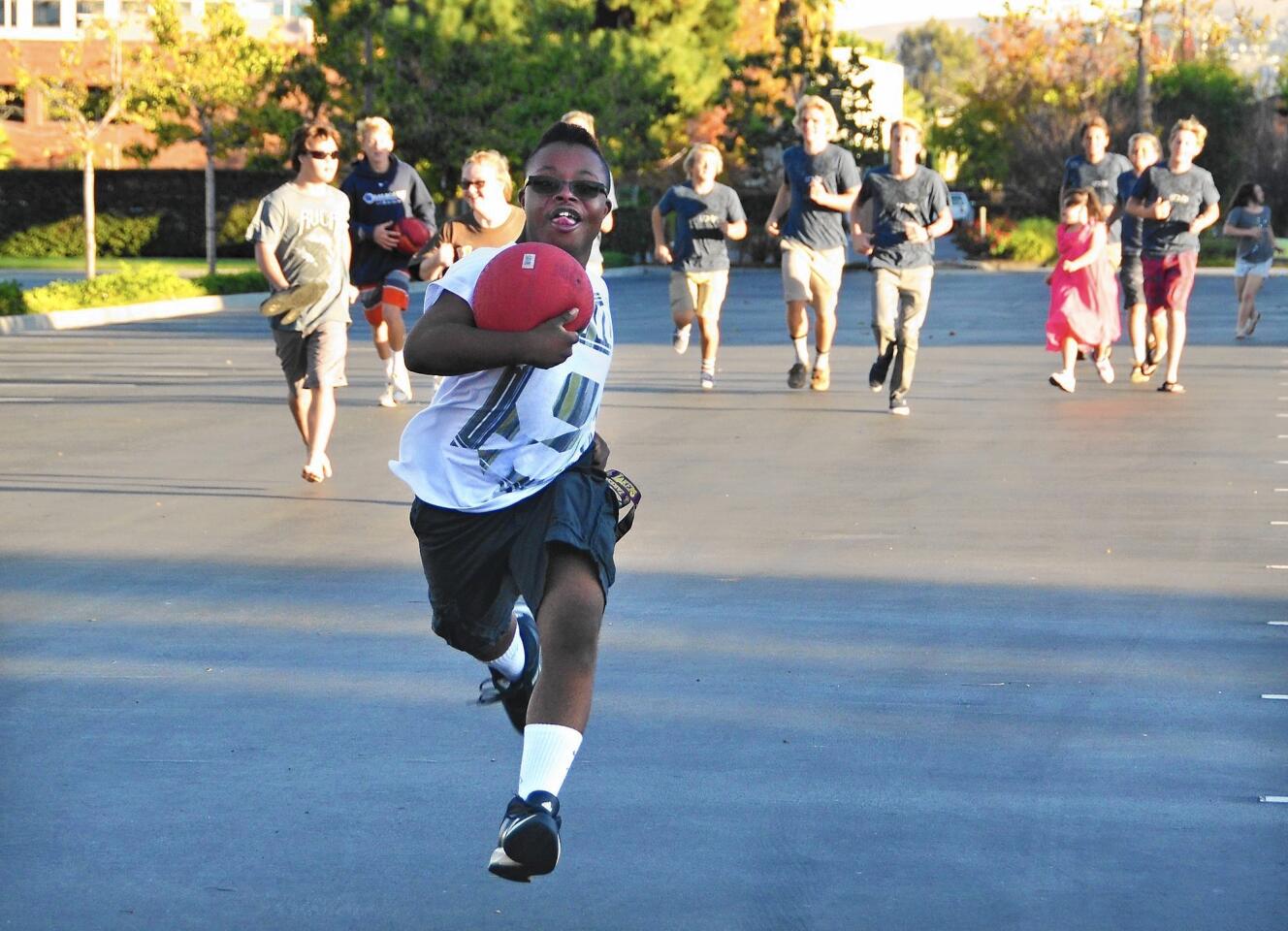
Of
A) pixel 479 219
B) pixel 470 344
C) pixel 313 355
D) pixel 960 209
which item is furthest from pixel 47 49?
pixel 470 344

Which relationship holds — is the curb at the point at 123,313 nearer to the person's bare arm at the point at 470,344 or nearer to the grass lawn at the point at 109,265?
the grass lawn at the point at 109,265

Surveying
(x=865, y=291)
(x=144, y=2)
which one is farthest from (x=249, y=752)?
(x=144, y=2)

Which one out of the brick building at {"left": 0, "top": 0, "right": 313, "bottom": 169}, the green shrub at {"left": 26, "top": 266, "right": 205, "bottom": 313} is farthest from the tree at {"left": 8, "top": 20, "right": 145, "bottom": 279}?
the brick building at {"left": 0, "top": 0, "right": 313, "bottom": 169}

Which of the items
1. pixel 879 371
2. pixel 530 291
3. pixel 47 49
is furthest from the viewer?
pixel 47 49

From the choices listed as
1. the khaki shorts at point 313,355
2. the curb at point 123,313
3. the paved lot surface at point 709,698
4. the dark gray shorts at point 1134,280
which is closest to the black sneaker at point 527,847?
the paved lot surface at point 709,698

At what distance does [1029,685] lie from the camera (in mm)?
6504

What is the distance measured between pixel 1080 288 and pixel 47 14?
173 ft

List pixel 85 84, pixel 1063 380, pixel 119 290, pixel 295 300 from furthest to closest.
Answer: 1. pixel 85 84
2. pixel 119 290
3. pixel 1063 380
4. pixel 295 300

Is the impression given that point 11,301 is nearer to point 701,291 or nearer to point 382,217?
point 701,291

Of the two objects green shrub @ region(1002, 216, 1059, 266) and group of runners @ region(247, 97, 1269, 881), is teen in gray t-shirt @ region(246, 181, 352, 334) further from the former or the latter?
green shrub @ region(1002, 216, 1059, 266)

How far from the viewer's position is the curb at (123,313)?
24344 millimetres

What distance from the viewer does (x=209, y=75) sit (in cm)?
3394

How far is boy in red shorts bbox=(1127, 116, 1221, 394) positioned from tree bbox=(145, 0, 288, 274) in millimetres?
21398

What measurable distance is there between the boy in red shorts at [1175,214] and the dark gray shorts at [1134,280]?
0.33 meters
